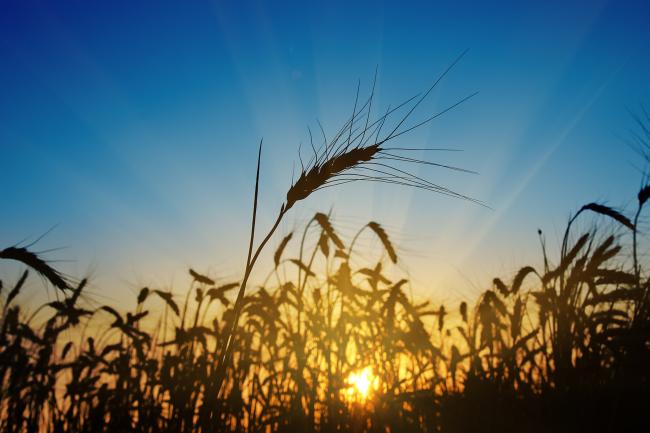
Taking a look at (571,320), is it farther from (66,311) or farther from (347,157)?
(66,311)

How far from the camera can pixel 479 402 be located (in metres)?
4.46

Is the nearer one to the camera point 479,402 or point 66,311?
point 479,402

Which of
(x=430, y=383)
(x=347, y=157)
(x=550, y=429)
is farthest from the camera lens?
(x=430, y=383)

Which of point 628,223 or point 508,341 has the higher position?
point 628,223

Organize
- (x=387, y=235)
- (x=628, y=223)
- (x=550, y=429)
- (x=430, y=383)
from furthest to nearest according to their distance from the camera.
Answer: (x=387, y=235), (x=430, y=383), (x=628, y=223), (x=550, y=429)

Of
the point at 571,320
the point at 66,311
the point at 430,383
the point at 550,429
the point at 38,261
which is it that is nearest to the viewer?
the point at 38,261

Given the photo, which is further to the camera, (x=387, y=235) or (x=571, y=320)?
(x=387, y=235)

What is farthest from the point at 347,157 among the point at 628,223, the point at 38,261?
the point at 628,223

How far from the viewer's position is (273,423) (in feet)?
15.7

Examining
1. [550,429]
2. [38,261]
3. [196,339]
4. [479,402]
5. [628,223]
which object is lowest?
[550,429]

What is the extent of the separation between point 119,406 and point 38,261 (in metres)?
3.91

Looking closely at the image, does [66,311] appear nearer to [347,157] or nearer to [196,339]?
[196,339]

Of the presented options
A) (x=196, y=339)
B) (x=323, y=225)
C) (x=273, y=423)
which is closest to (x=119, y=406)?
(x=196, y=339)

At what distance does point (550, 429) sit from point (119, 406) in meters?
5.23
